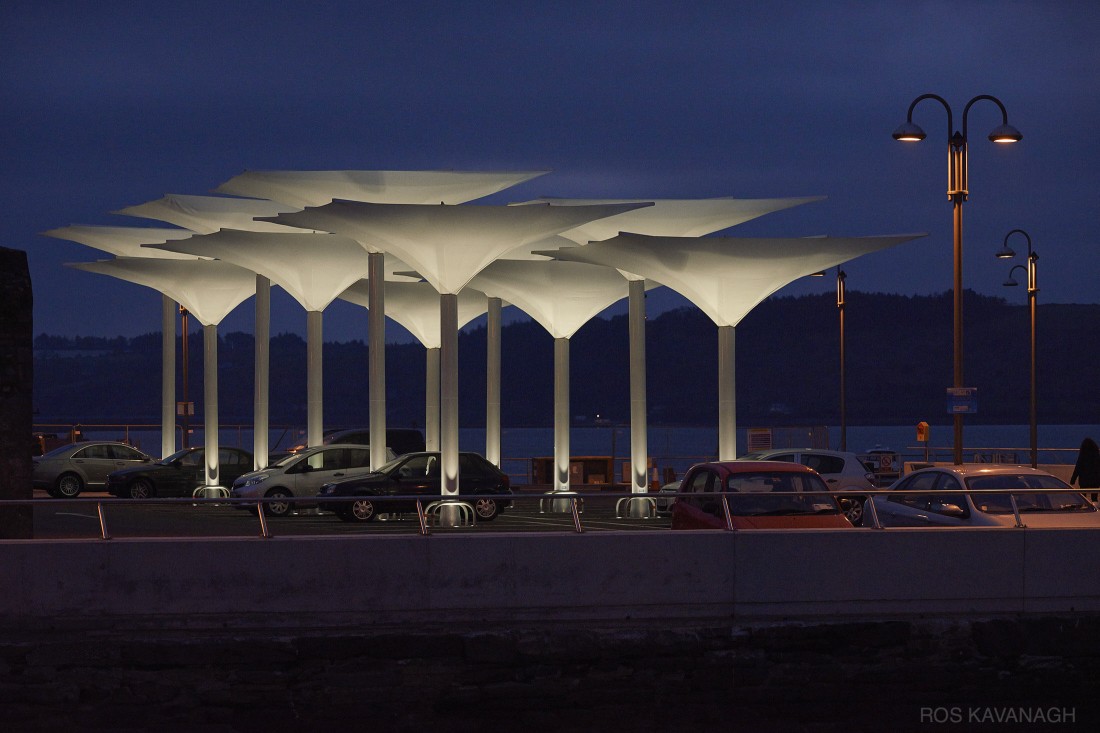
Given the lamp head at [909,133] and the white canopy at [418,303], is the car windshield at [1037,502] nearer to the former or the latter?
the lamp head at [909,133]

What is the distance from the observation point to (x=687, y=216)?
3247cm

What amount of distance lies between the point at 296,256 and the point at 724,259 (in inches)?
410

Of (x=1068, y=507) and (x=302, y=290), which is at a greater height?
(x=302, y=290)

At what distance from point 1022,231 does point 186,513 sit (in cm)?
2456

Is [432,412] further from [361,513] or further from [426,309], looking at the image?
[361,513]

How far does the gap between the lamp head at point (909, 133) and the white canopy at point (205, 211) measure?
53.6 ft

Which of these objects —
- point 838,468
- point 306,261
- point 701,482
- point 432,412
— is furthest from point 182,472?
point 701,482

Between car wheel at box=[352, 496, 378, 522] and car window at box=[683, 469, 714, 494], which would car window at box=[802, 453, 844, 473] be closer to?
car window at box=[683, 469, 714, 494]

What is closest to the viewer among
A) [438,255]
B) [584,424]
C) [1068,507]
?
[1068,507]

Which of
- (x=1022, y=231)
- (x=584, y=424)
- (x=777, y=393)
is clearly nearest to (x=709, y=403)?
(x=777, y=393)

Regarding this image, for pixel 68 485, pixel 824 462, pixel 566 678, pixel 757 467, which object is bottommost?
pixel 566 678

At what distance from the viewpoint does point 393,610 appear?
14.1 m

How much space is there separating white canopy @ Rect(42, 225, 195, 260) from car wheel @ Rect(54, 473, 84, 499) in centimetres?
644

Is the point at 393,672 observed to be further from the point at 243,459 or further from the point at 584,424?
the point at 584,424
